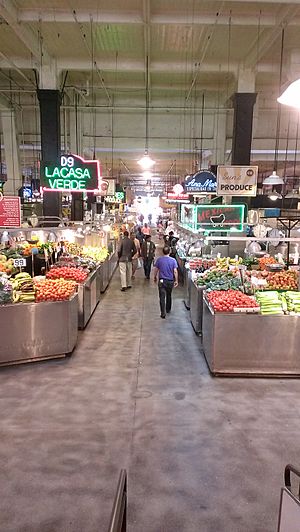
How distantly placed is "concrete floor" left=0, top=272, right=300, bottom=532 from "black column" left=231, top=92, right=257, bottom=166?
788 centimetres

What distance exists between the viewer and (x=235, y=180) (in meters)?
10.1

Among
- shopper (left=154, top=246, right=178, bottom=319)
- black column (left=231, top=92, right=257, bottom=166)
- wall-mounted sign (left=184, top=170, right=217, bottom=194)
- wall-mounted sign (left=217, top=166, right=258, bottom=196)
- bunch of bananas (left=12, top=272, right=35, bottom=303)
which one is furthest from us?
black column (left=231, top=92, right=257, bottom=166)

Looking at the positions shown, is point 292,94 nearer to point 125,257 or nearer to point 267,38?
point 267,38

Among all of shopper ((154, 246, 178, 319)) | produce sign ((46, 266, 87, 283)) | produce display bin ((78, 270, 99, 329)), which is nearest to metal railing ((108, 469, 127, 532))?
produce display bin ((78, 270, 99, 329))

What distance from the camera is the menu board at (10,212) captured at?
9570mm

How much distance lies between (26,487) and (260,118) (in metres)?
18.9

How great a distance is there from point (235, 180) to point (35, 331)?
6.20 metres

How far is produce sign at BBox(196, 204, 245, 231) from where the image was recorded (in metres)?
11.0

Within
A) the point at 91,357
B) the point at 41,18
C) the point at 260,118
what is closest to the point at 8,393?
the point at 91,357

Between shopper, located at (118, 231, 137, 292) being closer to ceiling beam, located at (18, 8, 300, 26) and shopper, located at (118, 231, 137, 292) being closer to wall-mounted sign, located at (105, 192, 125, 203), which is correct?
ceiling beam, located at (18, 8, 300, 26)

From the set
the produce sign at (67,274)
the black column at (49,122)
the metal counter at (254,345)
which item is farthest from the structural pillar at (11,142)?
the metal counter at (254,345)

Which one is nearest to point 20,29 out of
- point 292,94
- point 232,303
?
point 232,303

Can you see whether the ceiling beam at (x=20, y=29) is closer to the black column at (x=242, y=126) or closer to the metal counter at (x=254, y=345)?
the black column at (x=242, y=126)

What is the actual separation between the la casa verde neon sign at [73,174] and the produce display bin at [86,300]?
209cm
